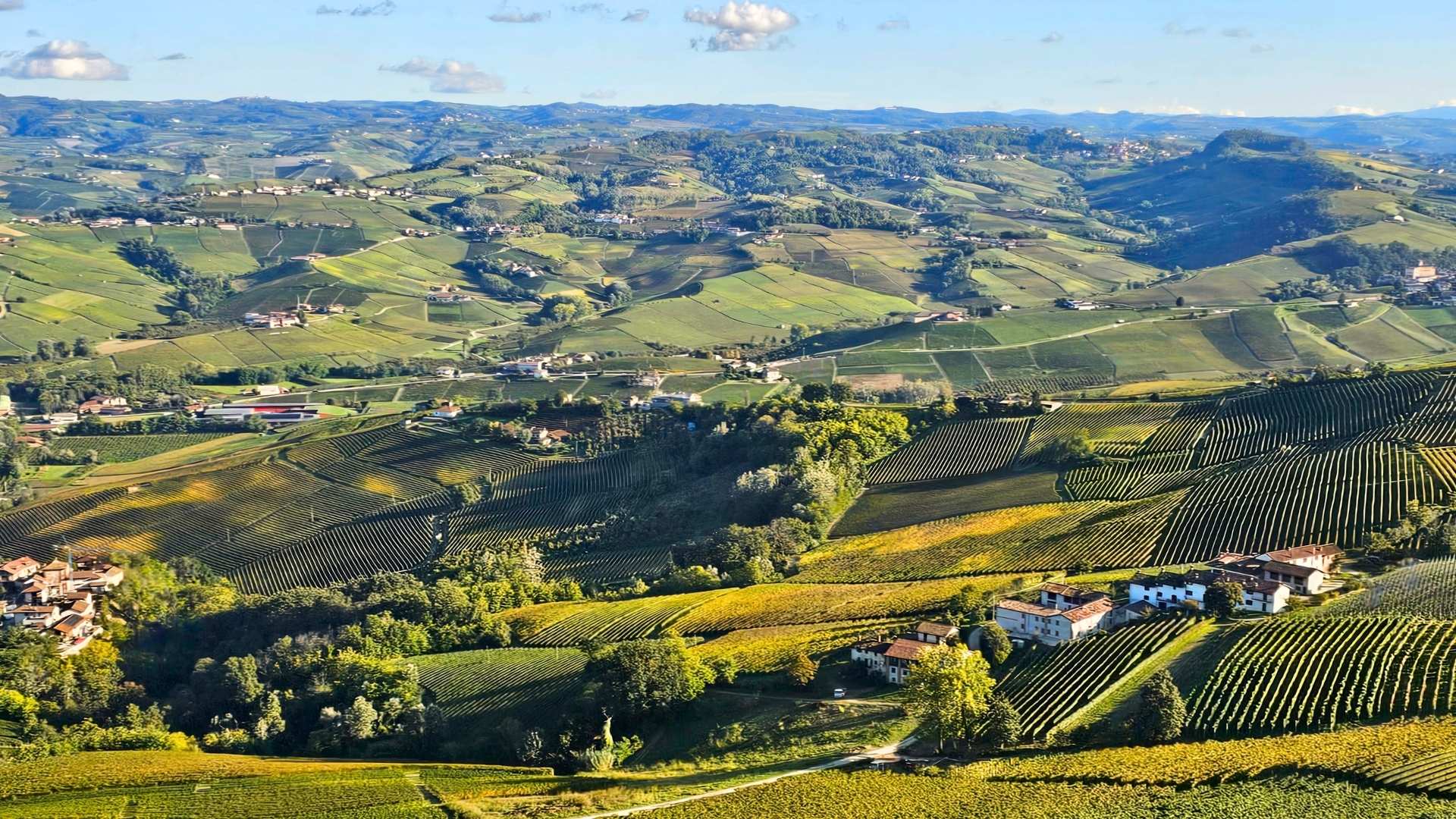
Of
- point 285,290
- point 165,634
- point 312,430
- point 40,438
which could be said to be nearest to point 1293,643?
point 165,634

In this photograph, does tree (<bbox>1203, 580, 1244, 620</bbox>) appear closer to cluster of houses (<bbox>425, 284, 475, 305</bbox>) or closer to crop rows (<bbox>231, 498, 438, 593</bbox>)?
crop rows (<bbox>231, 498, 438, 593</bbox>)

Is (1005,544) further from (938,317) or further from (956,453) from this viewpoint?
(938,317)

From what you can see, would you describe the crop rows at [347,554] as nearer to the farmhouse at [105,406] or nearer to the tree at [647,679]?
the tree at [647,679]

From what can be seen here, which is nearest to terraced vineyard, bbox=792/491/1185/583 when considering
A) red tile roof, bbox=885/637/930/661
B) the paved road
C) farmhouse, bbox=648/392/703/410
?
red tile roof, bbox=885/637/930/661

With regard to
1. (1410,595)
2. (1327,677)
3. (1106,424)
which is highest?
(1410,595)

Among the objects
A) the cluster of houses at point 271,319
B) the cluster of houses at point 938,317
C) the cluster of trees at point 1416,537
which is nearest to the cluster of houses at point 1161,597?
the cluster of trees at point 1416,537

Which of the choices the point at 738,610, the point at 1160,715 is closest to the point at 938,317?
the point at 738,610
